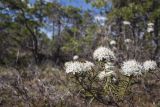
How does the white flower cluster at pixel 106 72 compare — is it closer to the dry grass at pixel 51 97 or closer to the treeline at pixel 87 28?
the dry grass at pixel 51 97

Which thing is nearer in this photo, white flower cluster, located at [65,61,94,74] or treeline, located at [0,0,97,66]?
white flower cluster, located at [65,61,94,74]

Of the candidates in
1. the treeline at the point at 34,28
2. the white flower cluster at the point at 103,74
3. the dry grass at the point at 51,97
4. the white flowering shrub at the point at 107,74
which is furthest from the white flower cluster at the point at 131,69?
the treeline at the point at 34,28

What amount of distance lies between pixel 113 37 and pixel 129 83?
10.7 m

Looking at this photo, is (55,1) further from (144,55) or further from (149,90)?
(149,90)

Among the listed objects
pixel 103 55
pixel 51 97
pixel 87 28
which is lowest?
pixel 51 97

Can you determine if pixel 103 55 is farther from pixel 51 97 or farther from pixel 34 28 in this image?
pixel 34 28

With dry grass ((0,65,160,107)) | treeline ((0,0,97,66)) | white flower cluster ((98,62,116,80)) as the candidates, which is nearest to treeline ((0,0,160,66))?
treeline ((0,0,97,66))

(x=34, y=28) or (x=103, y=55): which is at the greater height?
(x=34, y=28)

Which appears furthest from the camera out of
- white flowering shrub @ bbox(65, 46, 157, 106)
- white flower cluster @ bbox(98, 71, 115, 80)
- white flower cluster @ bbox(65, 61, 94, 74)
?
white flower cluster @ bbox(98, 71, 115, 80)

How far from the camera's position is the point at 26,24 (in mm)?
16938

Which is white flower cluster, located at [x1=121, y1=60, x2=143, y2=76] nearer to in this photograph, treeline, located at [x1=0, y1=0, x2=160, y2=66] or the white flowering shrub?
the white flowering shrub

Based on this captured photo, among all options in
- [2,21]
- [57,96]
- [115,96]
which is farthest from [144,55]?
[2,21]

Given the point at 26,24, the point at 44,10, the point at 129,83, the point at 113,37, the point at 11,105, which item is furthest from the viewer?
the point at 44,10

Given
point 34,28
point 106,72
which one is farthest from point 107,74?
point 34,28
